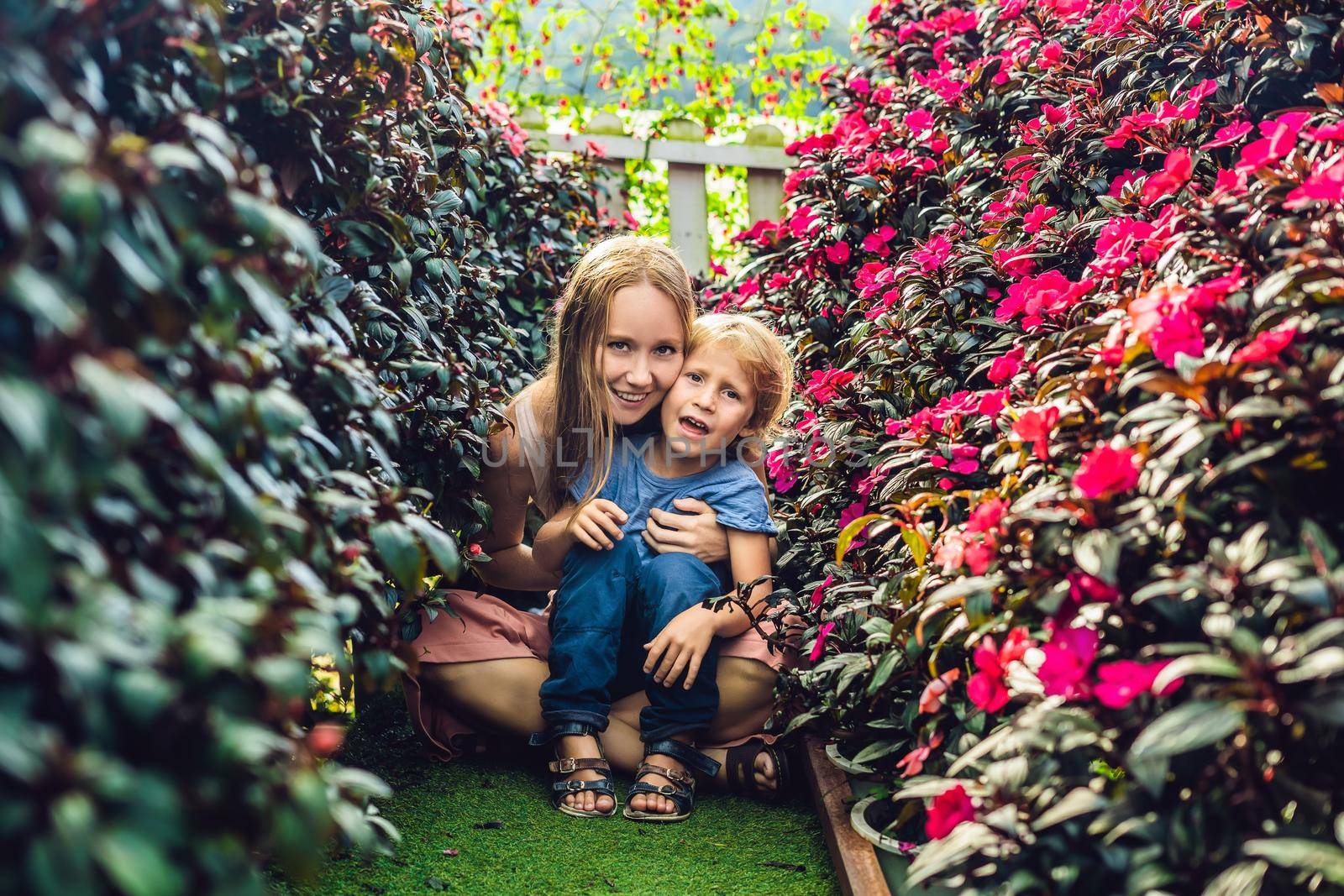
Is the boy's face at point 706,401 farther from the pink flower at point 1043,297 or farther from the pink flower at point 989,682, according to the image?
the pink flower at point 989,682

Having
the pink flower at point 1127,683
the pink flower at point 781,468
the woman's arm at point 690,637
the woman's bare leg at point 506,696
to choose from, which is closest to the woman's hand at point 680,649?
the woman's arm at point 690,637

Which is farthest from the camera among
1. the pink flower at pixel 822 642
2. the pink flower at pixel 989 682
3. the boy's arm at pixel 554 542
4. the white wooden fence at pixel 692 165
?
the white wooden fence at pixel 692 165

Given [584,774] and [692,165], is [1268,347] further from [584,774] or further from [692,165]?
[692,165]

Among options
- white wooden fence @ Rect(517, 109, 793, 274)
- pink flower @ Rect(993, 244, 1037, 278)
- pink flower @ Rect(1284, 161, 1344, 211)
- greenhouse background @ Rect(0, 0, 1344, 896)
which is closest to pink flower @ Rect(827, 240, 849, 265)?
greenhouse background @ Rect(0, 0, 1344, 896)

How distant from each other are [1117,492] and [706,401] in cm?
142

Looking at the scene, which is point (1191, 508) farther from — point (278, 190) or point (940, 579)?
point (278, 190)

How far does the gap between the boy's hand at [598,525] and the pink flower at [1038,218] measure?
1058 mm

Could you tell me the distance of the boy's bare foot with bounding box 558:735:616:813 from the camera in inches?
84.6

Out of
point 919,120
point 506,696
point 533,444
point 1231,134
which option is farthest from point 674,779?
point 919,120

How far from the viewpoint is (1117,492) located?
1199mm

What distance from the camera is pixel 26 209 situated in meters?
0.78

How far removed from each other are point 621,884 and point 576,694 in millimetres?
469

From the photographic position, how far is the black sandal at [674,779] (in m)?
2.14

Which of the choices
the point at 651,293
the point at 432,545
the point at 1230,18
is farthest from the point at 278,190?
the point at 1230,18
